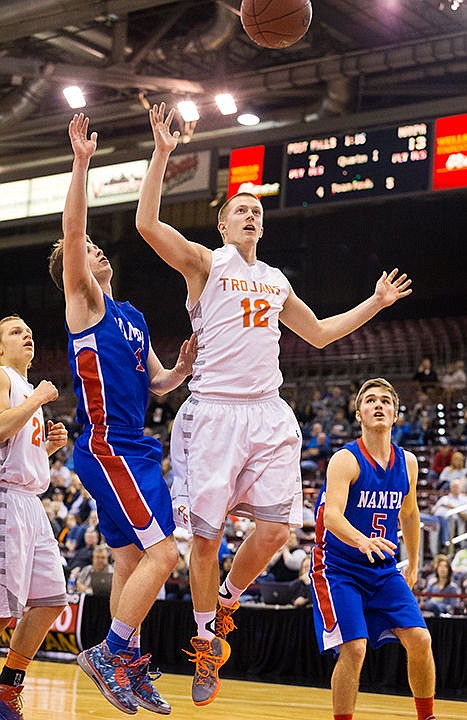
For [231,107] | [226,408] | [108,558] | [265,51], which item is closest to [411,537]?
[226,408]

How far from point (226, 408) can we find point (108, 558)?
8191 millimetres

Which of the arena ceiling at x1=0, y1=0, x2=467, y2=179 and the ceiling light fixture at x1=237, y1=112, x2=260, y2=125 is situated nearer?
the arena ceiling at x1=0, y1=0, x2=467, y2=179

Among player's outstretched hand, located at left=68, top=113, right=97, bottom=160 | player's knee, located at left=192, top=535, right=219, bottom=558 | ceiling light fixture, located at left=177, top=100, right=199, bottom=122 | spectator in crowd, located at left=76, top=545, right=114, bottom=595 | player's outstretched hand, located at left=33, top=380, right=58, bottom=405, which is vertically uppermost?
ceiling light fixture, located at left=177, top=100, right=199, bottom=122

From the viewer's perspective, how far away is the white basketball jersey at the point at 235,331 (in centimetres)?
460

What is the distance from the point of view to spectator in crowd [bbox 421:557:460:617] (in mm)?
9695

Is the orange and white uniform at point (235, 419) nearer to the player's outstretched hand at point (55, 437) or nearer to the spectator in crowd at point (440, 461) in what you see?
the player's outstretched hand at point (55, 437)

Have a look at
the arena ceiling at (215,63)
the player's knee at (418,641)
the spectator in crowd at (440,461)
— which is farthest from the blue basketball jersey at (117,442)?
the spectator in crowd at (440,461)

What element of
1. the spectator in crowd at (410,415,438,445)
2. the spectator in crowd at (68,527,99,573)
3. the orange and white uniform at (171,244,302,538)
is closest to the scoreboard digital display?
the spectator in crowd at (410,415,438,445)

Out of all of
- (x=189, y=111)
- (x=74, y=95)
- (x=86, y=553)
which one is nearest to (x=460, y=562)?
(x=86, y=553)

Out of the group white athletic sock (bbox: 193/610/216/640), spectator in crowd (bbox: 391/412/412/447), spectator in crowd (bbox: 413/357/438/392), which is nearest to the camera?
white athletic sock (bbox: 193/610/216/640)

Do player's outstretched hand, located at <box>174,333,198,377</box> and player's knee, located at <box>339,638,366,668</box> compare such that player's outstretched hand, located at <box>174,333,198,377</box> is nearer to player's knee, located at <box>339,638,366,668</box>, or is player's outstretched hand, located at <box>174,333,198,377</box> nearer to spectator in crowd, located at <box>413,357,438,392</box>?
player's knee, located at <box>339,638,366,668</box>

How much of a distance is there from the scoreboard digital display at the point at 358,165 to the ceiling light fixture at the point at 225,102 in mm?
1452

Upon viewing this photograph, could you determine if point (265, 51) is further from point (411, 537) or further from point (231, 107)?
point (411, 537)

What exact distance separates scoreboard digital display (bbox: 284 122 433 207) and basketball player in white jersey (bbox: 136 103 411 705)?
25.4 feet
